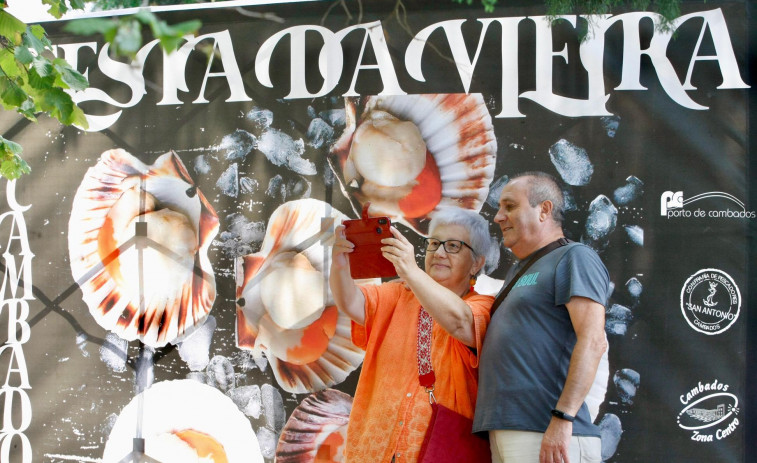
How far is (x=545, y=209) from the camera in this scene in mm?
2482

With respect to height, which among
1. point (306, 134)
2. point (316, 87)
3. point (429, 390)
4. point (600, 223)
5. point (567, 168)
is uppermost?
point (316, 87)

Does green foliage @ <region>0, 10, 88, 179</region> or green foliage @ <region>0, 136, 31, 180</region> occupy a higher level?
green foliage @ <region>0, 10, 88, 179</region>

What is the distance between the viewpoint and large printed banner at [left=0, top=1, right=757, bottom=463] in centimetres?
300

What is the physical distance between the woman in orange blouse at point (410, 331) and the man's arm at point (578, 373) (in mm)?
324

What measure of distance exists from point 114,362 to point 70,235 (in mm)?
634

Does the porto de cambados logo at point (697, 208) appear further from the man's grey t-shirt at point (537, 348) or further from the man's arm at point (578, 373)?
the man's arm at point (578, 373)

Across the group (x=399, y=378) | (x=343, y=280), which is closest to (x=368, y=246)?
(x=343, y=280)

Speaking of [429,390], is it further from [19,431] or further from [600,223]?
[19,431]

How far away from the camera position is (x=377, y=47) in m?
3.24

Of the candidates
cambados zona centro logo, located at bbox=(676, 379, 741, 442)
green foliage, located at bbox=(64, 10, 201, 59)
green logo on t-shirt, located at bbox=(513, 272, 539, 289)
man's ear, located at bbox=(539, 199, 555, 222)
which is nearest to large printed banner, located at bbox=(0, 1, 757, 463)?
cambados zona centro logo, located at bbox=(676, 379, 741, 442)

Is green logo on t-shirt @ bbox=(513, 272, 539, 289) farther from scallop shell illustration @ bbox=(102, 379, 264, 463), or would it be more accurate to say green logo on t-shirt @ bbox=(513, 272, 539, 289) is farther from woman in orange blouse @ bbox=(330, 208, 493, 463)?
scallop shell illustration @ bbox=(102, 379, 264, 463)

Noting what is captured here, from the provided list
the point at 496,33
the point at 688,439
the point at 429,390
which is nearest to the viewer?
the point at 429,390

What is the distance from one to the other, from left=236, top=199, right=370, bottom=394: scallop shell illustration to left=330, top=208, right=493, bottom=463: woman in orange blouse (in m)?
0.63

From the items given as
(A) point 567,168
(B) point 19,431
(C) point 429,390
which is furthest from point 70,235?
(A) point 567,168
